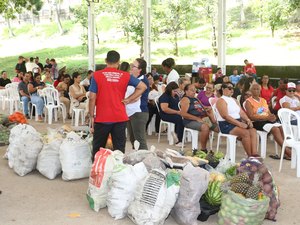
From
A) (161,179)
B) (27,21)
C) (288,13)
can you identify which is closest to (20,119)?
(161,179)

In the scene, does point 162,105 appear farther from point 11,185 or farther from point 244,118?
point 11,185

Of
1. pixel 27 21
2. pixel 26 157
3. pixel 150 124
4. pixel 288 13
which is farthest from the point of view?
pixel 27 21

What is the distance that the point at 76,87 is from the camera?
436 inches

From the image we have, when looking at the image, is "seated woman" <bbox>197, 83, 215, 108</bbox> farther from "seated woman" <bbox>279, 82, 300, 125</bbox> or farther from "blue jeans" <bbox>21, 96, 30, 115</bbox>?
"blue jeans" <bbox>21, 96, 30, 115</bbox>

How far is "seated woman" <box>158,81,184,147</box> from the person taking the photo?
26.6 ft

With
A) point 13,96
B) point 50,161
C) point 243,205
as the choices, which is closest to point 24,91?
point 13,96

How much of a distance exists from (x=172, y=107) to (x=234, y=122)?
1.88 meters

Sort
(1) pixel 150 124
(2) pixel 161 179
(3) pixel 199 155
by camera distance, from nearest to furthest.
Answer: (2) pixel 161 179 < (3) pixel 199 155 < (1) pixel 150 124

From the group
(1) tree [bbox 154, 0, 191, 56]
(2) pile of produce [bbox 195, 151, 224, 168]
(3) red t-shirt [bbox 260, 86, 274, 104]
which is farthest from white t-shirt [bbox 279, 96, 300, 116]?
(1) tree [bbox 154, 0, 191, 56]

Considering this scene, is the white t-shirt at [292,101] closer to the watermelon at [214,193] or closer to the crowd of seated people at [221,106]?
the crowd of seated people at [221,106]

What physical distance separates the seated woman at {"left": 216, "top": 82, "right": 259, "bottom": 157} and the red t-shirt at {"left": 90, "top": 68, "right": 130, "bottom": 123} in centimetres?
196

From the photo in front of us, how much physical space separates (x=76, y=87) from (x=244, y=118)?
531 cm

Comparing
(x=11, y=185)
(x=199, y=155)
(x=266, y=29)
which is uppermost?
(x=266, y=29)

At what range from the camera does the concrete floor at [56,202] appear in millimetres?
4258
